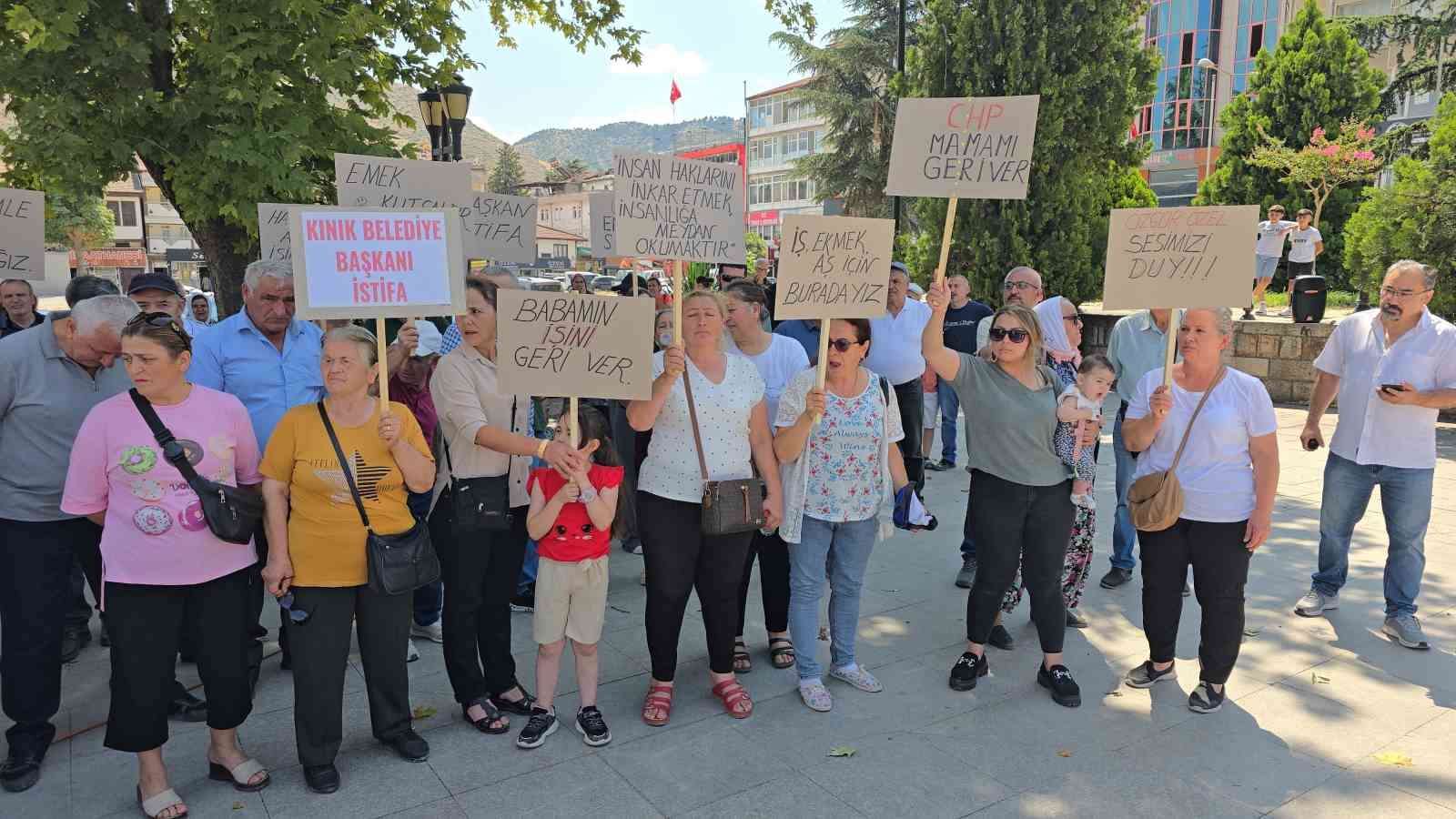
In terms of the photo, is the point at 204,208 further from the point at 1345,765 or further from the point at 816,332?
the point at 1345,765

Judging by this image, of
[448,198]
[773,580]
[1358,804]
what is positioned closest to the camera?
[1358,804]

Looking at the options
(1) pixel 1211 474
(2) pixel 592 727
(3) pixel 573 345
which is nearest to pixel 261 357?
(3) pixel 573 345

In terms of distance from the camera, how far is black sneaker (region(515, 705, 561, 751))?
12.7 feet

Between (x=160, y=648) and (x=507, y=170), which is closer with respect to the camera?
(x=160, y=648)

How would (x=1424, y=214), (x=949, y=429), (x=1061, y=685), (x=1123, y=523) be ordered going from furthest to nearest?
1. (x=1424, y=214)
2. (x=949, y=429)
3. (x=1123, y=523)
4. (x=1061, y=685)

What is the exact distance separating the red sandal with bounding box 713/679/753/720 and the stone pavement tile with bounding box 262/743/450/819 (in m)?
1.27

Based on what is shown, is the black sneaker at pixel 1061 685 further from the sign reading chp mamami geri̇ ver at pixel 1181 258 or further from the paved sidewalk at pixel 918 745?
the sign reading chp mamami geri̇ ver at pixel 1181 258

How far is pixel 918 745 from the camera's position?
3.93 metres

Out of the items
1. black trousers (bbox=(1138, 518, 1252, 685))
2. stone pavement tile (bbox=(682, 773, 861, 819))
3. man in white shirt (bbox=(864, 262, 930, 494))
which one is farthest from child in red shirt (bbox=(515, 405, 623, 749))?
man in white shirt (bbox=(864, 262, 930, 494))

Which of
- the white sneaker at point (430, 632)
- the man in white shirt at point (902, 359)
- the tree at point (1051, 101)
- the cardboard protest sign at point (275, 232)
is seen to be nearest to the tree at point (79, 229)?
the tree at point (1051, 101)

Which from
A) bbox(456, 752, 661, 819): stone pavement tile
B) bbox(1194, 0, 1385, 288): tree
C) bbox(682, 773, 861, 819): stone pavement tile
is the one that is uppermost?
bbox(1194, 0, 1385, 288): tree

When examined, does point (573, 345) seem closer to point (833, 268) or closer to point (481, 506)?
point (481, 506)

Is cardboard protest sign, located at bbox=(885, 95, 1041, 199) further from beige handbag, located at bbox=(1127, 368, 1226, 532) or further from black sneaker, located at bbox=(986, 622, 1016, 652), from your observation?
black sneaker, located at bbox=(986, 622, 1016, 652)

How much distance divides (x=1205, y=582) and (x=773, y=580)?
2048 millimetres
